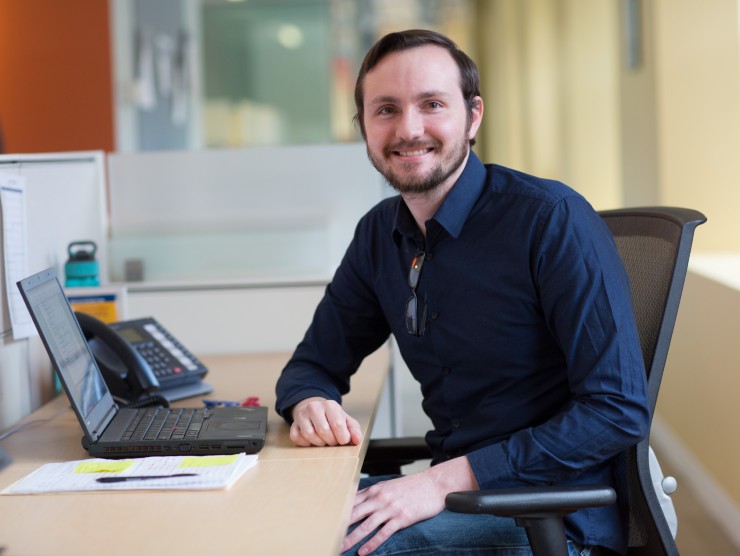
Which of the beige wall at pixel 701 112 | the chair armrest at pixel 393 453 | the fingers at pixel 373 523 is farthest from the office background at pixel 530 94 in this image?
the fingers at pixel 373 523

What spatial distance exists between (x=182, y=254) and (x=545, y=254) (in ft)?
5.65

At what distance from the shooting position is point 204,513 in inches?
44.0

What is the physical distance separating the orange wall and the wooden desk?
386 centimetres

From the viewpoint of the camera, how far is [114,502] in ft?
3.88

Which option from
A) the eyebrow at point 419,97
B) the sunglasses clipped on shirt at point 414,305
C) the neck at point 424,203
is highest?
the eyebrow at point 419,97

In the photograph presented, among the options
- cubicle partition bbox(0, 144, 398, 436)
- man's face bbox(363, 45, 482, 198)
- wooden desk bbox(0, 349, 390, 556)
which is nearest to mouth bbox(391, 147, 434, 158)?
man's face bbox(363, 45, 482, 198)

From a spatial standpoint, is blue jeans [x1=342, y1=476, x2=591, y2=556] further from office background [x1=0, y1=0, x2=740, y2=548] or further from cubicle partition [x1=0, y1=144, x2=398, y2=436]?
cubicle partition [x1=0, y1=144, x2=398, y2=436]

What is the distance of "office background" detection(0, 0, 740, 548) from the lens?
10.6 feet

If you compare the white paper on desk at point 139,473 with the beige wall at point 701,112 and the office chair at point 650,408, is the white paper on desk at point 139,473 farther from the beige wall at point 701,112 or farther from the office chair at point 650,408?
the beige wall at point 701,112

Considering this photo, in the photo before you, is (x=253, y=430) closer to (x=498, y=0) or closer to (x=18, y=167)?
(x=18, y=167)

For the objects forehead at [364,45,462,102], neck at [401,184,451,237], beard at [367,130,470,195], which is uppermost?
forehead at [364,45,462,102]

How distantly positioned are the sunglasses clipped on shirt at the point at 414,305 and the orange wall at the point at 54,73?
12.7 ft

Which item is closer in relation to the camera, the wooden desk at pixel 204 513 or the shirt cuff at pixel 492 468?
the wooden desk at pixel 204 513

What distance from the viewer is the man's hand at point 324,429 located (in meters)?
1.45
